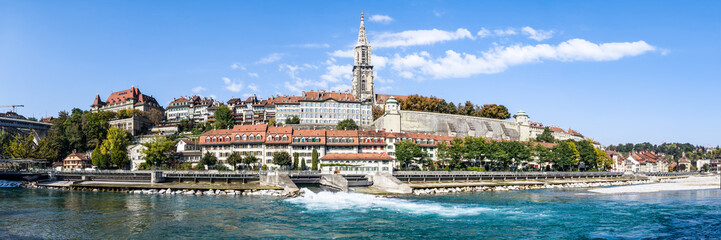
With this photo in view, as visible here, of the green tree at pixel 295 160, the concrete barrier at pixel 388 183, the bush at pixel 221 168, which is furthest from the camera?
the green tree at pixel 295 160

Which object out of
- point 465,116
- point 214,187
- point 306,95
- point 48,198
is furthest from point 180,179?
point 465,116

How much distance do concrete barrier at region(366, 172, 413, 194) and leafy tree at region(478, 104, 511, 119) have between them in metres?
73.6

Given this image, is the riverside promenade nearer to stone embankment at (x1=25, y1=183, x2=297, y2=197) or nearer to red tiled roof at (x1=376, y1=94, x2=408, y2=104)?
stone embankment at (x1=25, y1=183, x2=297, y2=197)

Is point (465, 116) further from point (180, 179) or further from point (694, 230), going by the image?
point (694, 230)

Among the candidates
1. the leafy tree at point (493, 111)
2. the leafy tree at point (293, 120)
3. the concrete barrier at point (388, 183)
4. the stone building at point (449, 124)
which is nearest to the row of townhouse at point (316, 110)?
the leafy tree at point (293, 120)

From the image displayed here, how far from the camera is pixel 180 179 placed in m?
67.0

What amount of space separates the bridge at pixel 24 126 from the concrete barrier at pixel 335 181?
290 ft

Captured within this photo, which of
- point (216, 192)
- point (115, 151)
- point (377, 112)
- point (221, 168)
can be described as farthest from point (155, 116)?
point (216, 192)

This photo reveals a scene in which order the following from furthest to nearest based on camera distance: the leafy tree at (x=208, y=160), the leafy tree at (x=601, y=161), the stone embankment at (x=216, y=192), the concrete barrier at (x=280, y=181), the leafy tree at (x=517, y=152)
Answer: the leafy tree at (x=601, y=161) < the leafy tree at (x=517, y=152) < the leafy tree at (x=208, y=160) < the concrete barrier at (x=280, y=181) < the stone embankment at (x=216, y=192)

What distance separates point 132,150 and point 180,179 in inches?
1340

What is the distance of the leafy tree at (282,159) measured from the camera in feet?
259

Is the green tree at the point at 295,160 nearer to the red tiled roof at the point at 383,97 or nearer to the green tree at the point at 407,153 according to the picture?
the green tree at the point at 407,153

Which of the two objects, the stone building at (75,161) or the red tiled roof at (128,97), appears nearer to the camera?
the stone building at (75,161)

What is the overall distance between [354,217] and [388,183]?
2167 cm
